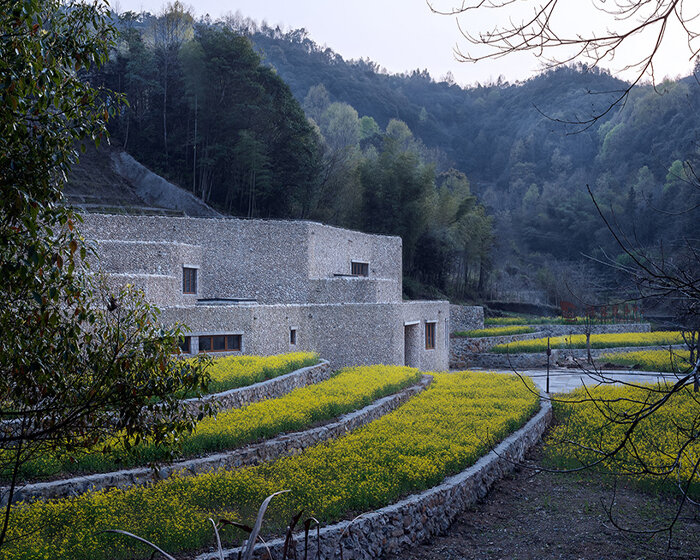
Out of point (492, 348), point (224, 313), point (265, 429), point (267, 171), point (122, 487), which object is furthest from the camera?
point (267, 171)

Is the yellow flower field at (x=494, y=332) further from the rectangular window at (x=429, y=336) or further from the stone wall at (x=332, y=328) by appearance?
the stone wall at (x=332, y=328)

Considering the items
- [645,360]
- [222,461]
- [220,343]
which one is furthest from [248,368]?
[645,360]

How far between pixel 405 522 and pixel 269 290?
15.7 meters

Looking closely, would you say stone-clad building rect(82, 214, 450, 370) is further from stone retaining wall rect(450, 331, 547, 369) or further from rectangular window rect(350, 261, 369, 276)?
stone retaining wall rect(450, 331, 547, 369)

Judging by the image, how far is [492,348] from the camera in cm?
2986

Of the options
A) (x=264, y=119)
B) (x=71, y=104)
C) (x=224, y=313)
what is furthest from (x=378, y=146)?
(x=71, y=104)

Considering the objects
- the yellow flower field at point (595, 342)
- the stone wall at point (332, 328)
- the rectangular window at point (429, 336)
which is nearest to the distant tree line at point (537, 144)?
the yellow flower field at point (595, 342)

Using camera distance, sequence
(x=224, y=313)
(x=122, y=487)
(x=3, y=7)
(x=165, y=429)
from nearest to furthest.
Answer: (x=3, y=7) → (x=165, y=429) → (x=122, y=487) → (x=224, y=313)

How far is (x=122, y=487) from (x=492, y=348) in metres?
23.7

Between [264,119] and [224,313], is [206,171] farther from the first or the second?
[224,313]

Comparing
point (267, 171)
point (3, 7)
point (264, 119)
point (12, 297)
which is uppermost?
point (264, 119)

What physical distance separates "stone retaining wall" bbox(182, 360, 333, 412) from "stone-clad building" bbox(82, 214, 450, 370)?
194 centimetres

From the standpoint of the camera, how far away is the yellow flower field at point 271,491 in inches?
254

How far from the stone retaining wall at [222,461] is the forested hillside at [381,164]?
7.43 metres
